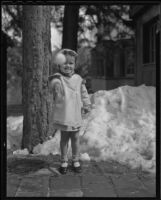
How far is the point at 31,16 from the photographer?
8.12 m

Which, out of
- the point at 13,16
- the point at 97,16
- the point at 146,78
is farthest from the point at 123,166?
the point at 13,16

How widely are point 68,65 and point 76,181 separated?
66.0 inches

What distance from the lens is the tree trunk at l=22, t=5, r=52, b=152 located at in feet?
26.4

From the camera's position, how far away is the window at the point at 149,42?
1448cm

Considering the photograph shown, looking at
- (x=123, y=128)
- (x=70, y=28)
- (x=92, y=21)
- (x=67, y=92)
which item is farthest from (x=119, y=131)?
(x=92, y=21)

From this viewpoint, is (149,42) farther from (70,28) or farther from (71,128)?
(71,128)

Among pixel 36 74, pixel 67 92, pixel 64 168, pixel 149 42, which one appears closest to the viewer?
pixel 67 92

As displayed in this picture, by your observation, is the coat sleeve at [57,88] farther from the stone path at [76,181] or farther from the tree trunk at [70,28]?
the tree trunk at [70,28]

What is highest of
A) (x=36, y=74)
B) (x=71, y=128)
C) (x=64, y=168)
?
(x=36, y=74)

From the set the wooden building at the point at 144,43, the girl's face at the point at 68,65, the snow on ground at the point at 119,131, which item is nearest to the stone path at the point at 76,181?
the snow on ground at the point at 119,131

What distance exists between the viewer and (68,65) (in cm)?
569

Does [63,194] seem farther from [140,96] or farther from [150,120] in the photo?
[140,96]

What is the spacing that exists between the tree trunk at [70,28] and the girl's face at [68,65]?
541 cm

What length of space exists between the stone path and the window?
7.88m
